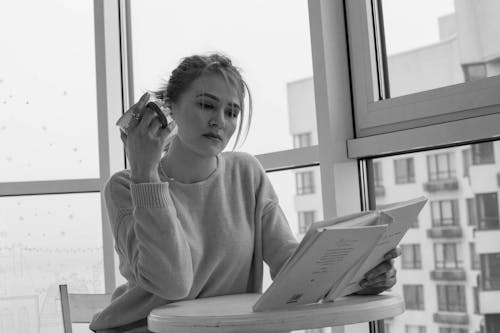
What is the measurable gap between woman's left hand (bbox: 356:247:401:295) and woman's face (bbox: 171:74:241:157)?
458 mm

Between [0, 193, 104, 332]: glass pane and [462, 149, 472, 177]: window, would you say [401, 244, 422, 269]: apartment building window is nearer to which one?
[462, 149, 472, 177]: window

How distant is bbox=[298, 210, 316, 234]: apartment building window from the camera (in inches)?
79.9

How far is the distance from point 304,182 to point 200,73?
2.07 ft

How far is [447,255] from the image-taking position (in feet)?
5.61

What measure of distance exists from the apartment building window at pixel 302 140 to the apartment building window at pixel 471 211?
0.54 metres

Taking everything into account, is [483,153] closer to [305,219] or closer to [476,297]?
[476,297]

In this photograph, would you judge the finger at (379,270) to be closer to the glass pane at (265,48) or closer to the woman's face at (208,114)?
the woman's face at (208,114)

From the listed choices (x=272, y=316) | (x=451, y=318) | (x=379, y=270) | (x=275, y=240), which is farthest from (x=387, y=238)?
(x=451, y=318)

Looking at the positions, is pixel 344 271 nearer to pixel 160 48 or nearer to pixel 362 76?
pixel 362 76

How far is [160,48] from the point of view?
8.69ft

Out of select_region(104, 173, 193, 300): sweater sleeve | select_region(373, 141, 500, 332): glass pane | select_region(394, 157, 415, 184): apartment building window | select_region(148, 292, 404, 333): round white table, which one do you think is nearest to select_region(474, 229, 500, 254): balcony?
select_region(373, 141, 500, 332): glass pane

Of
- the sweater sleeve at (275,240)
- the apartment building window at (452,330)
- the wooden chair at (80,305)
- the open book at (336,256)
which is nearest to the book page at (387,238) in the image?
the open book at (336,256)

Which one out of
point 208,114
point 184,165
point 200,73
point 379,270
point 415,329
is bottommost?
point 415,329

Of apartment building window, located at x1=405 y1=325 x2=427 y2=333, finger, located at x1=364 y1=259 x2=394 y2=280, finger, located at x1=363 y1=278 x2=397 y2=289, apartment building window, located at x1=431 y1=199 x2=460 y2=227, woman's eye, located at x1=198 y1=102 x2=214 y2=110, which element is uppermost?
woman's eye, located at x1=198 y1=102 x2=214 y2=110
